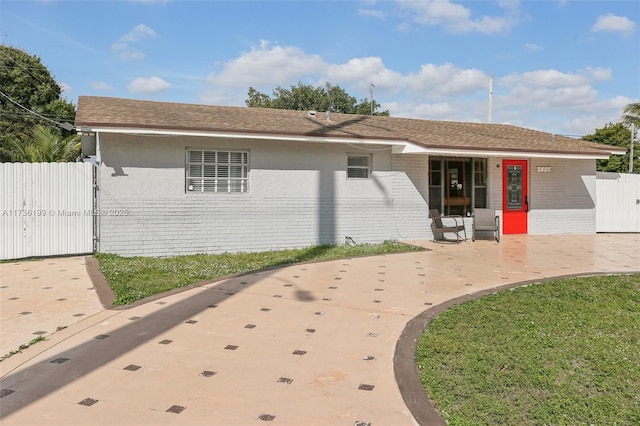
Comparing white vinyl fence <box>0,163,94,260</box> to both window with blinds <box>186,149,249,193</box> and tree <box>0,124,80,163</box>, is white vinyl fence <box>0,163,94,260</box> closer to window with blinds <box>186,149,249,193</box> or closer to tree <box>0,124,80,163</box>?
window with blinds <box>186,149,249,193</box>

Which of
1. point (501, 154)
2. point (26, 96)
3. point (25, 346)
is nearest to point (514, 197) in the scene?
point (501, 154)

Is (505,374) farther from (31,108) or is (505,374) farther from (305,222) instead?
(31,108)

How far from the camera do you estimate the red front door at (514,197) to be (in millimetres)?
14969

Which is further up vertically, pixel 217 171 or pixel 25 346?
pixel 217 171

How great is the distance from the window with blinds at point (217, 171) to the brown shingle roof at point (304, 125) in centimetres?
81

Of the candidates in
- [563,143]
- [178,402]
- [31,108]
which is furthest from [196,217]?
[31,108]

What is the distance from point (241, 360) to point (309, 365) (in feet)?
2.28

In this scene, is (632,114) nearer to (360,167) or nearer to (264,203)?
(360,167)

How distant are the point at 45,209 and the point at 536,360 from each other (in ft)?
34.7

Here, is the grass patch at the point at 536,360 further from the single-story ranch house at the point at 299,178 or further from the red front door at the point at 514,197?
the red front door at the point at 514,197

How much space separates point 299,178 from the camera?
41.5 feet

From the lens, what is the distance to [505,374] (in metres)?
4.29

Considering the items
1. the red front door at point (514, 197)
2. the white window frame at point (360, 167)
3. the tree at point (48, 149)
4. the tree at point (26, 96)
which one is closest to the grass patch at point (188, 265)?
the white window frame at point (360, 167)

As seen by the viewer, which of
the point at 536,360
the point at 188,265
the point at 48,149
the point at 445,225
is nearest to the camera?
the point at 536,360
